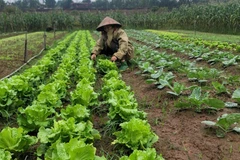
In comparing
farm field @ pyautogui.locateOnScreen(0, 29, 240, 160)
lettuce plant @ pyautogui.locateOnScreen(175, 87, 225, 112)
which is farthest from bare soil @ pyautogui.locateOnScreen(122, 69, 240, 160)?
lettuce plant @ pyautogui.locateOnScreen(175, 87, 225, 112)

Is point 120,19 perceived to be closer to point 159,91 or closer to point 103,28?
point 103,28

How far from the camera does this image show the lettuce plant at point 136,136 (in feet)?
9.22

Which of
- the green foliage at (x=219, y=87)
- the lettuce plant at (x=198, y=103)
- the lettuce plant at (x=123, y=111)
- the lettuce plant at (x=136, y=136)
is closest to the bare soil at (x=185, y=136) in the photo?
the lettuce plant at (x=198, y=103)

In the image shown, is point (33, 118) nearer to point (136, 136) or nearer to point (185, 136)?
point (136, 136)

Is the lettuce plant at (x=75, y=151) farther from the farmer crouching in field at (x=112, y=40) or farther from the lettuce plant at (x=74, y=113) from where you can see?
the farmer crouching in field at (x=112, y=40)

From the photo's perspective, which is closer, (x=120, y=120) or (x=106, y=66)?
(x=120, y=120)

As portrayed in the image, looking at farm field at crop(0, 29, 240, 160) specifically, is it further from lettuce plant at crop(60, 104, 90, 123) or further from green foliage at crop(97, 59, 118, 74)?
→ green foliage at crop(97, 59, 118, 74)

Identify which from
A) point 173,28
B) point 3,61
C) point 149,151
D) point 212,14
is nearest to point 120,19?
point 173,28

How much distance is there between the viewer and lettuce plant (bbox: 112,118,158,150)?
2811 mm

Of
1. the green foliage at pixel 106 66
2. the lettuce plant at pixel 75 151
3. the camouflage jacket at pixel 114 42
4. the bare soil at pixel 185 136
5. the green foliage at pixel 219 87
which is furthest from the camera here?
the camouflage jacket at pixel 114 42

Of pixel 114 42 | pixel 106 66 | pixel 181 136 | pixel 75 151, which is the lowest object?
pixel 181 136

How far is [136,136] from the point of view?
9.31 ft

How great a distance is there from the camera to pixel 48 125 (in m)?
3.42

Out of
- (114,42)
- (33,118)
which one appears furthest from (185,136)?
(114,42)
